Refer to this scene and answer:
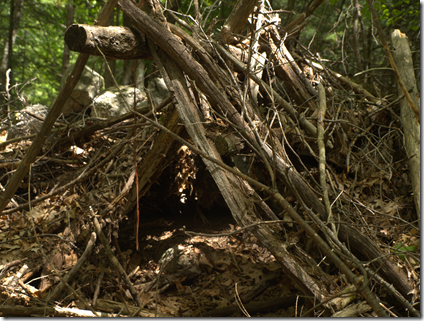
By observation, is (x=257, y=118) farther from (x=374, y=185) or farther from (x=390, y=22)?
(x=390, y=22)

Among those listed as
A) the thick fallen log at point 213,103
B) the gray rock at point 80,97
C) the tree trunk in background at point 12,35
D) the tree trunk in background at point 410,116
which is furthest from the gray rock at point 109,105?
the tree trunk in background at point 12,35

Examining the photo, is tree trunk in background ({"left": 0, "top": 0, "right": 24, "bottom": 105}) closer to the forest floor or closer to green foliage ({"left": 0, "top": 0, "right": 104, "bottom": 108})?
green foliage ({"left": 0, "top": 0, "right": 104, "bottom": 108})

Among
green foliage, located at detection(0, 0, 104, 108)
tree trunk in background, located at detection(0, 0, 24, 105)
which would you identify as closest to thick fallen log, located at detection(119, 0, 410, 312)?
green foliage, located at detection(0, 0, 104, 108)

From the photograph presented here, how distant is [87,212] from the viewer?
12.4 ft

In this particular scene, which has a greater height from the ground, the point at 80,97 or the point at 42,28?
the point at 42,28

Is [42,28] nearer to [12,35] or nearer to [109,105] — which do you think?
[12,35]

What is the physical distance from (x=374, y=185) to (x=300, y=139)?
3.08 ft

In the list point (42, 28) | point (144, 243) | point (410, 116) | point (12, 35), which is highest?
point (42, 28)

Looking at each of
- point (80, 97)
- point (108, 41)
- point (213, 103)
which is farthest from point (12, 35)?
point (213, 103)

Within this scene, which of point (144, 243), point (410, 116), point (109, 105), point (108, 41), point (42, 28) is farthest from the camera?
point (42, 28)

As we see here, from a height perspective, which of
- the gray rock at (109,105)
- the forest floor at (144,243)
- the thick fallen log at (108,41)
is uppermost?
the thick fallen log at (108,41)

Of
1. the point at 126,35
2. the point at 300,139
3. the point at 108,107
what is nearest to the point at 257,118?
the point at 300,139

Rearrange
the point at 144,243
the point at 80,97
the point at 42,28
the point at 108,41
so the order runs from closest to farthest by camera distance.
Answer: the point at 108,41 → the point at 144,243 → the point at 80,97 → the point at 42,28

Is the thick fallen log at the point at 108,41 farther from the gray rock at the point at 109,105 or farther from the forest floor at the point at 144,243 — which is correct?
the gray rock at the point at 109,105
